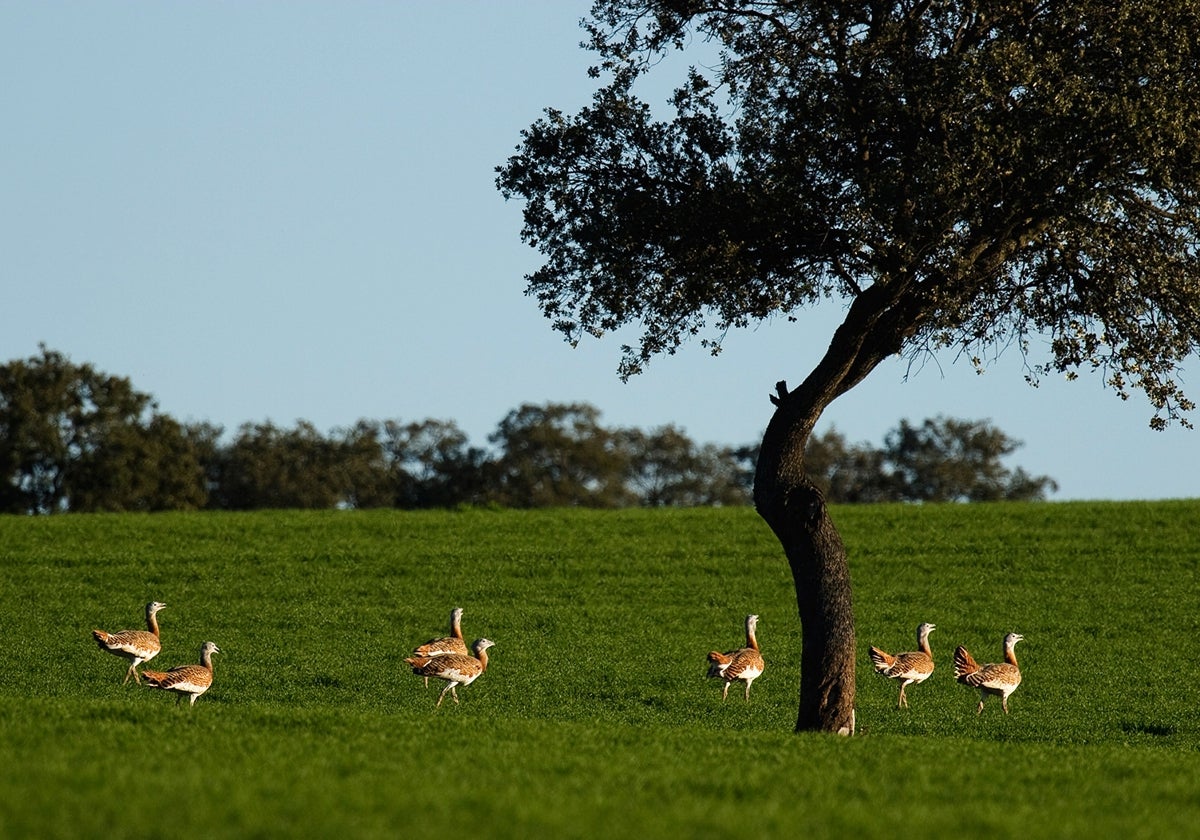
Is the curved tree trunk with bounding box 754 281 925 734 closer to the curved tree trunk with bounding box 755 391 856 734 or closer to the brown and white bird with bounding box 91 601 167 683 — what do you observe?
the curved tree trunk with bounding box 755 391 856 734

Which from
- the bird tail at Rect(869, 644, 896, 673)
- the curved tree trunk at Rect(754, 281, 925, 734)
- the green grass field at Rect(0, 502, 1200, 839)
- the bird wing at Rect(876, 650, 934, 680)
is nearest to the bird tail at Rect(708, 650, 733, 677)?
the green grass field at Rect(0, 502, 1200, 839)

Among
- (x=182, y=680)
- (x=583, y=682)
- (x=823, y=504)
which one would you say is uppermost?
(x=823, y=504)

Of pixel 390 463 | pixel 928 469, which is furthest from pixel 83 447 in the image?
pixel 928 469

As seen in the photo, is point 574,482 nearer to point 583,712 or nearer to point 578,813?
point 583,712

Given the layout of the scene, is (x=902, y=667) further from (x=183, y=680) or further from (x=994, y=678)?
(x=183, y=680)

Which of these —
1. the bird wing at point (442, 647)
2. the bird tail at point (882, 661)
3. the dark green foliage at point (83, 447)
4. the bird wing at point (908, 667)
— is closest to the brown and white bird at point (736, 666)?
the bird tail at point (882, 661)

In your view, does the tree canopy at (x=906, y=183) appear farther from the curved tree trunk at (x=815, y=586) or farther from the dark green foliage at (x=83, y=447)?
the dark green foliage at (x=83, y=447)

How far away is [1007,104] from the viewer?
1902cm

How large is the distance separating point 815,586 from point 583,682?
33.6 ft

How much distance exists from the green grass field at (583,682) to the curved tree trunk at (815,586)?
1215 millimetres

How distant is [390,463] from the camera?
11431 cm

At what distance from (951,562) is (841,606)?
25.9m

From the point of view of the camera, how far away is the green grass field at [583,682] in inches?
460

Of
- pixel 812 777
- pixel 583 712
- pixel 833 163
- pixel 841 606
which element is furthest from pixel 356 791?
pixel 583 712
